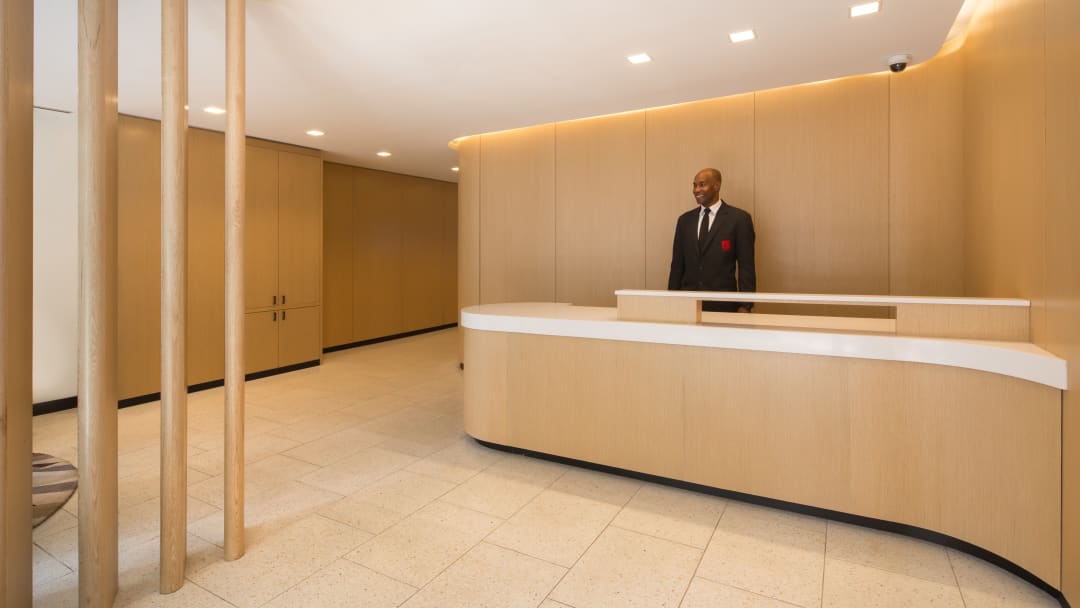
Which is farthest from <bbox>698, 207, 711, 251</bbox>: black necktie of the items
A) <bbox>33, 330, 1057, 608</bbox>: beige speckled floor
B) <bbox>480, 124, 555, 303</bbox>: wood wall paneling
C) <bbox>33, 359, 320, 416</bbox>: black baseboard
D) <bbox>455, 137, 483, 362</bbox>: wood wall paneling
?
<bbox>33, 359, 320, 416</bbox>: black baseboard

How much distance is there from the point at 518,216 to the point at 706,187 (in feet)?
8.98

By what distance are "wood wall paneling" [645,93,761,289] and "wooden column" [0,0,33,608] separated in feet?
16.2

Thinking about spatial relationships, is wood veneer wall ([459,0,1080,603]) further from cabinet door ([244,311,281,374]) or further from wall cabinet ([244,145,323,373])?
cabinet door ([244,311,281,374])

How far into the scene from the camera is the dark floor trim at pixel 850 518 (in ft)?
8.53

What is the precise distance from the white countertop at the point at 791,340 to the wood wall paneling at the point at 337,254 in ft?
17.0

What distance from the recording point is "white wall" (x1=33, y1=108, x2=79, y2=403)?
5.55m

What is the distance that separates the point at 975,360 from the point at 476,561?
269cm

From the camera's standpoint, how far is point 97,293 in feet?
7.53

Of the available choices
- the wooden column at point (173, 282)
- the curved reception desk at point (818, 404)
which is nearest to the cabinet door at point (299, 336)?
the curved reception desk at point (818, 404)

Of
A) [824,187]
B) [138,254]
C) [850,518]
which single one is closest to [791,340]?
[850,518]

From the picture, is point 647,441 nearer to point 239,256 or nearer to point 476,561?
point 476,561

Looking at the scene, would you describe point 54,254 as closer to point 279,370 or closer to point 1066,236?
point 279,370

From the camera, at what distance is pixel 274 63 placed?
13.7 ft

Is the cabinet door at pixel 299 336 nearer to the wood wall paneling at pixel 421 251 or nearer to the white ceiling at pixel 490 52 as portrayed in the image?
the wood wall paneling at pixel 421 251
